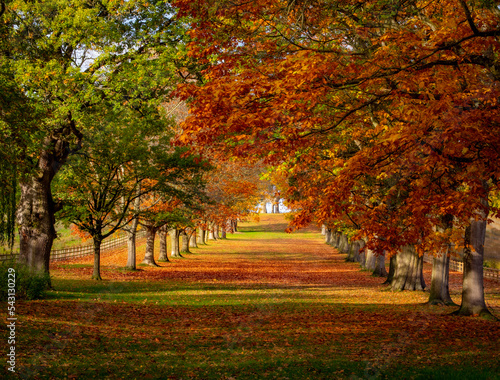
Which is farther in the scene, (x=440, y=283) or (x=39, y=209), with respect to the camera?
(x=39, y=209)

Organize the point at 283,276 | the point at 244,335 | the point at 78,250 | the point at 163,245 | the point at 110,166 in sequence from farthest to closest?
1. the point at 78,250
2. the point at 163,245
3. the point at 283,276
4. the point at 110,166
5. the point at 244,335

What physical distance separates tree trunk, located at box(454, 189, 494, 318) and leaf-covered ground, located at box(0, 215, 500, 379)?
789mm

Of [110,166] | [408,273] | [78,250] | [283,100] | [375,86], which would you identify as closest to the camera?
[283,100]

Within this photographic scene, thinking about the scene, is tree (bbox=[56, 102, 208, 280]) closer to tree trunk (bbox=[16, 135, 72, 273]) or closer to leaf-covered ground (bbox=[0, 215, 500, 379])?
tree trunk (bbox=[16, 135, 72, 273])

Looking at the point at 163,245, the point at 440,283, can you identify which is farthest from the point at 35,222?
the point at 163,245

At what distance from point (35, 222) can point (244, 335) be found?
10.5m

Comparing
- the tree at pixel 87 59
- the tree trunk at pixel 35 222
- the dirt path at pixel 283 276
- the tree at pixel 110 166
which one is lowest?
the dirt path at pixel 283 276

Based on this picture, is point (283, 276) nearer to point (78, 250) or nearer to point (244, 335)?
point (78, 250)

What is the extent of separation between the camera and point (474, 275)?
15414 mm

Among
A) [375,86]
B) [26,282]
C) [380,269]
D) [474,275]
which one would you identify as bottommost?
[380,269]

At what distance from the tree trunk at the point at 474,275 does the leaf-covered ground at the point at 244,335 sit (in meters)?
0.79

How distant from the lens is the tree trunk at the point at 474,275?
50.0ft

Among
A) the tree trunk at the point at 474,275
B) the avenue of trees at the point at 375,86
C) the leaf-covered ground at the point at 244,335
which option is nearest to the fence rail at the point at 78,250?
the leaf-covered ground at the point at 244,335

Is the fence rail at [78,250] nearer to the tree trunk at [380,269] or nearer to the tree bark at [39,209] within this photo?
the tree bark at [39,209]
